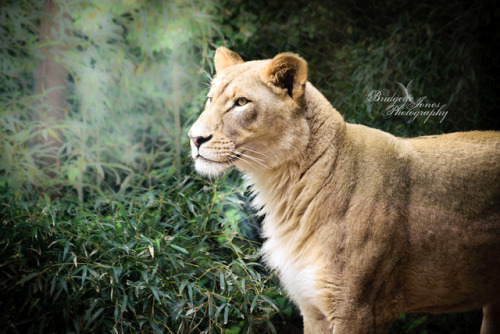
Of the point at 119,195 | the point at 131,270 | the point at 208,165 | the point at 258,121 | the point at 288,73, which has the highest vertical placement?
the point at 288,73

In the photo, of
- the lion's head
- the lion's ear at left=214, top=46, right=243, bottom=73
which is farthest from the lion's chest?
the lion's ear at left=214, top=46, right=243, bottom=73

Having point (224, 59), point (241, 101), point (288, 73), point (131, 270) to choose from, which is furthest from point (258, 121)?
point (131, 270)

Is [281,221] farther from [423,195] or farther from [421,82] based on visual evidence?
[421,82]

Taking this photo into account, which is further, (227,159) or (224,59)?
(224,59)

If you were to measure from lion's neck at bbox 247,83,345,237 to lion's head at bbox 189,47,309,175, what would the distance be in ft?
0.13

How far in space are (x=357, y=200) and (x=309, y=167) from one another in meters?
0.23

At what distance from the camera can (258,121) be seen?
1733 millimetres

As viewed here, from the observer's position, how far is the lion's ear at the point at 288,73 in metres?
1.70

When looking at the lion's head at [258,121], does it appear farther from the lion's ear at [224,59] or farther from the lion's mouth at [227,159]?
the lion's ear at [224,59]

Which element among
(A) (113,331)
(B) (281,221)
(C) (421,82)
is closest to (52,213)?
(A) (113,331)

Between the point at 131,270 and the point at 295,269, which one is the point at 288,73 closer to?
the point at 295,269

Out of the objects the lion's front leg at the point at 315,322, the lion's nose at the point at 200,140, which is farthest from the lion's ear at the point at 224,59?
the lion's front leg at the point at 315,322

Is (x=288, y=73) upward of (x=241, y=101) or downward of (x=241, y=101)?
upward

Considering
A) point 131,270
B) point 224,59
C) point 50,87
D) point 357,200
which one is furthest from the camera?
point 50,87
